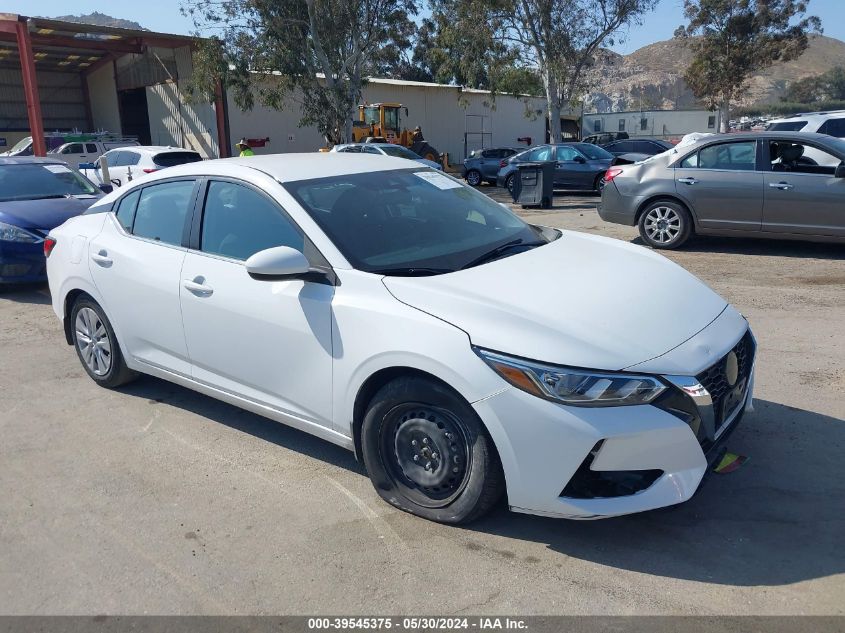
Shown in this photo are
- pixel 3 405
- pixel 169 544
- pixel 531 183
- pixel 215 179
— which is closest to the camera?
pixel 169 544

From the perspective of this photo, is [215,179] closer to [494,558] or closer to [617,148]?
[494,558]

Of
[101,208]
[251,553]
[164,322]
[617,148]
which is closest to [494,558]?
[251,553]

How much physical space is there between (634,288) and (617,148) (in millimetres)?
24630

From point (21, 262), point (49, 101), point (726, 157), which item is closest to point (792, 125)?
point (726, 157)

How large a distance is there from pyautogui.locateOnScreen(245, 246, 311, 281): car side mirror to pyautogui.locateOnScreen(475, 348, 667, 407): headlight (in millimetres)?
1230

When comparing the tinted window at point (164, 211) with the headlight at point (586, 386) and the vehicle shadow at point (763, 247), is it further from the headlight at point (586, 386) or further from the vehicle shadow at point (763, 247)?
the vehicle shadow at point (763, 247)

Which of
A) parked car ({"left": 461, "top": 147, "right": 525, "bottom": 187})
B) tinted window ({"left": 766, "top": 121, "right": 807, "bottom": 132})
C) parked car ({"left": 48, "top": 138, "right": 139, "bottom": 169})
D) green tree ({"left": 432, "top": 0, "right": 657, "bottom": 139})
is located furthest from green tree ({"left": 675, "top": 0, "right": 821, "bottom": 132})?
parked car ({"left": 48, "top": 138, "right": 139, "bottom": 169})

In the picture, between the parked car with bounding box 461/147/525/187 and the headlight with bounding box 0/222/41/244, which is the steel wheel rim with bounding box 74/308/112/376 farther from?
the parked car with bounding box 461/147/525/187

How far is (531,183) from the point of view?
1653 centimetres

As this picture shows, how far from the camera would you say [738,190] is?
9.19 meters

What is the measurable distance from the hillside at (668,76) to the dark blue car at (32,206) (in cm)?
A: 13121

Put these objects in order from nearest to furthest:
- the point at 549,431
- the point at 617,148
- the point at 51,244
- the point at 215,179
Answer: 1. the point at 549,431
2. the point at 215,179
3. the point at 51,244
4. the point at 617,148

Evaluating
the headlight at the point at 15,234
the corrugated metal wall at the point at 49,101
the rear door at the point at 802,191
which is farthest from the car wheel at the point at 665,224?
the corrugated metal wall at the point at 49,101

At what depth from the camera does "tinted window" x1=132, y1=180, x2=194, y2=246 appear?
4.42 metres
